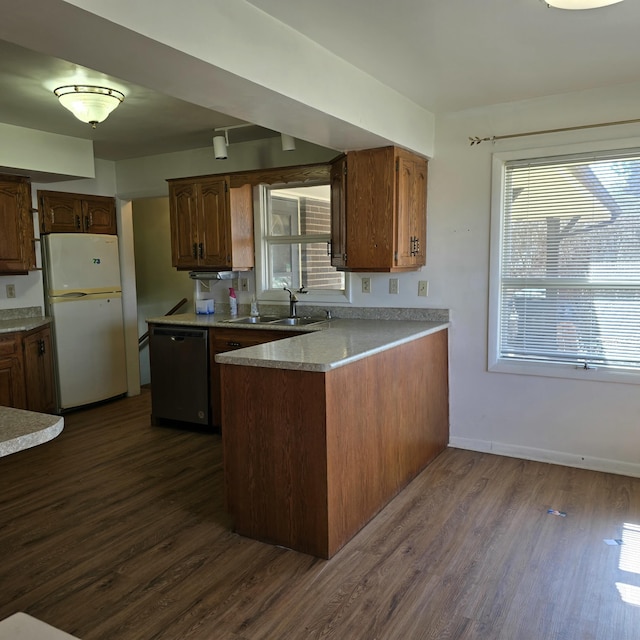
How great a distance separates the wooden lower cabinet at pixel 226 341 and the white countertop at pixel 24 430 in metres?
2.46

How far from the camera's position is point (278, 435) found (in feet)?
8.39

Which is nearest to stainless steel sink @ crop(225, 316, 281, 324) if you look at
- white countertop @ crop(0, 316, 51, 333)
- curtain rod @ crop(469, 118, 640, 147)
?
white countertop @ crop(0, 316, 51, 333)

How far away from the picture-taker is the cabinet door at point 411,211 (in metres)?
3.54

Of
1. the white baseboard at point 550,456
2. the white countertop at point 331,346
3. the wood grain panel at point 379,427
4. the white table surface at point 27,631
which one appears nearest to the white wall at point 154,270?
the white countertop at point 331,346

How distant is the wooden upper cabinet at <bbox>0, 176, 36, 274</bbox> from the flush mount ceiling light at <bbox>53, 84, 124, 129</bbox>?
1589mm

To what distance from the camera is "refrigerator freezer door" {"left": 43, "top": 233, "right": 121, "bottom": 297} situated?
484 cm

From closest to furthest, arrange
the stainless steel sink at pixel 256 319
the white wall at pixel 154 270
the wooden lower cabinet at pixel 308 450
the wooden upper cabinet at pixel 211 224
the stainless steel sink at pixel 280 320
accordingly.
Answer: the wooden lower cabinet at pixel 308 450 → the stainless steel sink at pixel 280 320 → the stainless steel sink at pixel 256 319 → the wooden upper cabinet at pixel 211 224 → the white wall at pixel 154 270

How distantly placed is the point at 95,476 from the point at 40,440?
7.97ft

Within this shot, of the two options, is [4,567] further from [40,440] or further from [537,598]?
[537,598]

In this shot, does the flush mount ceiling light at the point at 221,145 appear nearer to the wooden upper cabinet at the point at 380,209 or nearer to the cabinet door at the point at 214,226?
the cabinet door at the point at 214,226

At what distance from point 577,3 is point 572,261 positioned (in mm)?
1768

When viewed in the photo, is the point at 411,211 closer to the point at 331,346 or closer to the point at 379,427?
the point at 331,346

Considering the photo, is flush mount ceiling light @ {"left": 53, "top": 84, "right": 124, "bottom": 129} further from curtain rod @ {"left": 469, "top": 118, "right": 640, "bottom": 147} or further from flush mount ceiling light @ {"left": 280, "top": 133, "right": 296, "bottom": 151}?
curtain rod @ {"left": 469, "top": 118, "right": 640, "bottom": 147}

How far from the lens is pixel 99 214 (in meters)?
5.25
